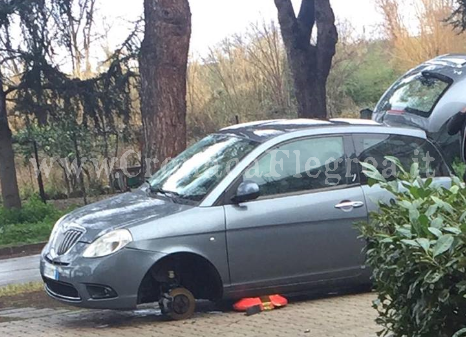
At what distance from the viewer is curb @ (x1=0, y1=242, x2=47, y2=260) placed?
16384 millimetres

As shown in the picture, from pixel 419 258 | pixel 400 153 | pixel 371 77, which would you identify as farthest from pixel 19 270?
pixel 371 77

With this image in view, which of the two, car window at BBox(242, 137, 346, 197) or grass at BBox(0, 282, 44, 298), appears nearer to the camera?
car window at BBox(242, 137, 346, 197)

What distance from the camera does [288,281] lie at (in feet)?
26.6

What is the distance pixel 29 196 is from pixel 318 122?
48.0ft

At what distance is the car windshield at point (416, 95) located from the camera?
13.4 meters

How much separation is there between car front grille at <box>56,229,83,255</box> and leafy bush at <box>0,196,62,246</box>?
31.0 feet

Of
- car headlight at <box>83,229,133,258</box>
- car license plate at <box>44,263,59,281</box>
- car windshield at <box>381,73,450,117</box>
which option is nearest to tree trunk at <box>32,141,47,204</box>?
car windshield at <box>381,73,450,117</box>

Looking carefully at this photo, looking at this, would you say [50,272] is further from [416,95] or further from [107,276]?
[416,95]

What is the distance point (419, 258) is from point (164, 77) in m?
9.78

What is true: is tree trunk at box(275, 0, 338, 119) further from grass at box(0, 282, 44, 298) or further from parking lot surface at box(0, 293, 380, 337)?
parking lot surface at box(0, 293, 380, 337)

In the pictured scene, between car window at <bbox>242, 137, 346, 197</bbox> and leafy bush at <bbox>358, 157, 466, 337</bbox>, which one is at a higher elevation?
car window at <bbox>242, 137, 346, 197</bbox>

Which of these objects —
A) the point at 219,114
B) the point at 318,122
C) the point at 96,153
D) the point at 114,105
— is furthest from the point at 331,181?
the point at 219,114

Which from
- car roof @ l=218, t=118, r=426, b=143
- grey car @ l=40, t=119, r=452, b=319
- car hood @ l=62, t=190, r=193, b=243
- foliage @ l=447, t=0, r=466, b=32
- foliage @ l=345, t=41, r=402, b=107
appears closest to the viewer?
grey car @ l=40, t=119, r=452, b=319

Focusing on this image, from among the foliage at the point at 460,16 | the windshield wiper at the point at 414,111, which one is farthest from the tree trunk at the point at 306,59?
the windshield wiper at the point at 414,111
